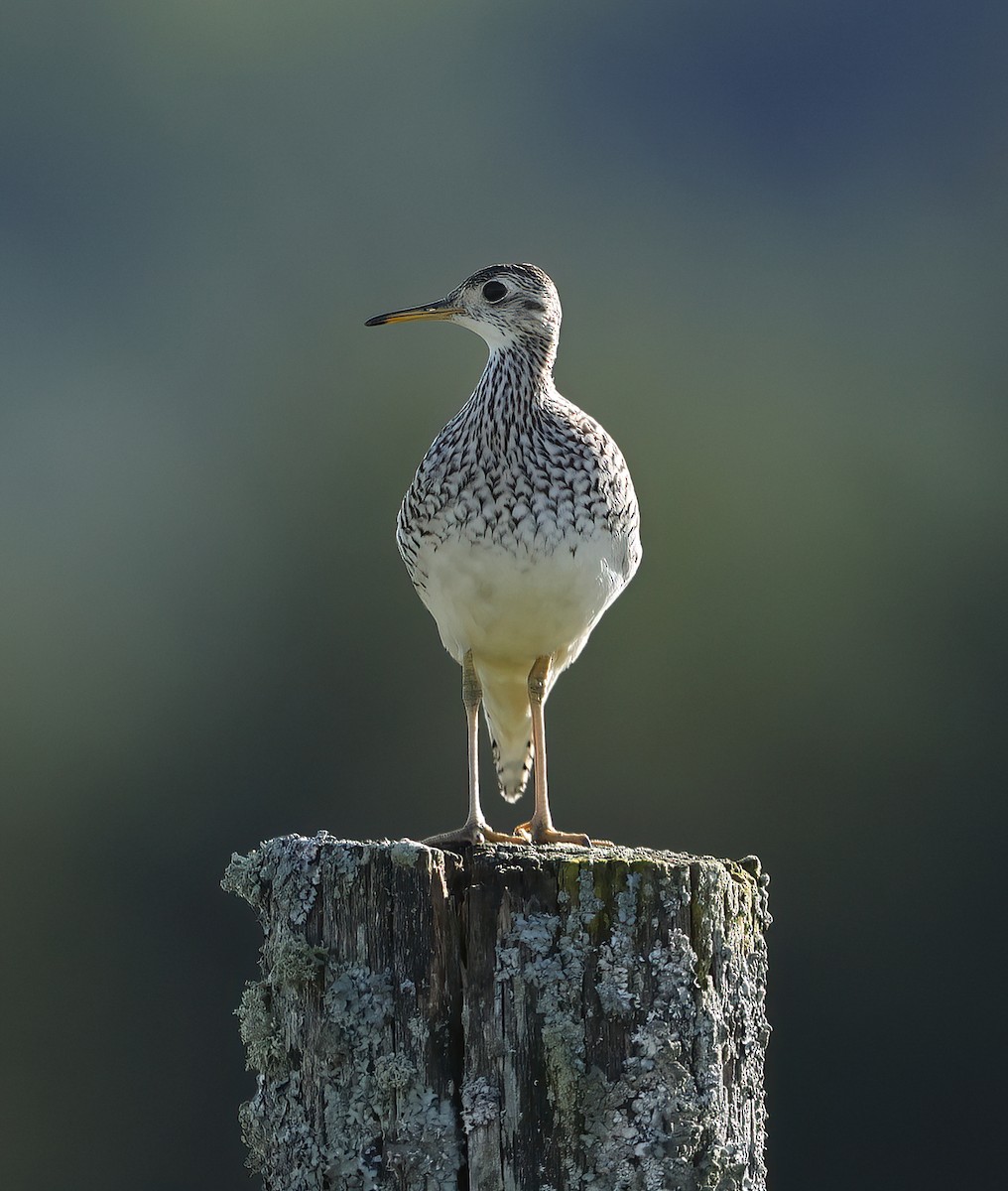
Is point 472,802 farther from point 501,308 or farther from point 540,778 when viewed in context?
point 501,308

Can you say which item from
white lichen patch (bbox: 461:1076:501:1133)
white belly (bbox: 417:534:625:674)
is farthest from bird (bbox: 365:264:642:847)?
white lichen patch (bbox: 461:1076:501:1133)

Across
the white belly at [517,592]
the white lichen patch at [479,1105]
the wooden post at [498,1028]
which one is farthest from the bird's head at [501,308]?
the white lichen patch at [479,1105]

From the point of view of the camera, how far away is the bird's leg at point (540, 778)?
604 centimetres

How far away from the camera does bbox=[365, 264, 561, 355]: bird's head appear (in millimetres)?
6707

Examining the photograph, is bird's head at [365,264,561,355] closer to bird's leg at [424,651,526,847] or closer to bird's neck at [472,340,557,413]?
bird's neck at [472,340,557,413]

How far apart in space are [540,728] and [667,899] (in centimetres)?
242

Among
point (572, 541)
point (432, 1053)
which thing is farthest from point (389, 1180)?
point (572, 541)

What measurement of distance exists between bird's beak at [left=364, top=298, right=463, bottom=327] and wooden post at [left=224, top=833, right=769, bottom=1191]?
3.04 m

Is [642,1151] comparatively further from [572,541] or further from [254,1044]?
[572,541]

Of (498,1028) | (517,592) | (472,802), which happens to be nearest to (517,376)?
(517,592)

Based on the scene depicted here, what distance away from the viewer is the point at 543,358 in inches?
263

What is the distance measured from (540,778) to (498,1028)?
229 cm

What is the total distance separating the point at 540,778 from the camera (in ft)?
20.9

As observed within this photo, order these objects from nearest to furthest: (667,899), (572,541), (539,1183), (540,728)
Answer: (539,1183)
(667,899)
(572,541)
(540,728)
